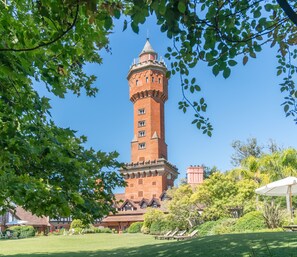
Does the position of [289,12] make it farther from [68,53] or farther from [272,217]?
[272,217]

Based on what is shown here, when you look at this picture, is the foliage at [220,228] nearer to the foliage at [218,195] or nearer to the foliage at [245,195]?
the foliage at [245,195]

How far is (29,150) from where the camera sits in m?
4.89

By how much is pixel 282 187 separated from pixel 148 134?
167ft

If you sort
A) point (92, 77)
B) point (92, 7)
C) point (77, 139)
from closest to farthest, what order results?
1. point (92, 7)
2. point (77, 139)
3. point (92, 77)

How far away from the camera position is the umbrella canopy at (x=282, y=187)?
55.3ft

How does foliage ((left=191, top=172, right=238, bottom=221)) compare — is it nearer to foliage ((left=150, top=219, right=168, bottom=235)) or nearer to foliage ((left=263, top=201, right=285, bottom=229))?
foliage ((left=150, top=219, right=168, bottom=235))

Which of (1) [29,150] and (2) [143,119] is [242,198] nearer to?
(1) [29,150]

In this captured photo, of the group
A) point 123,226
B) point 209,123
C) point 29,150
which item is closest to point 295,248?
point 209,123

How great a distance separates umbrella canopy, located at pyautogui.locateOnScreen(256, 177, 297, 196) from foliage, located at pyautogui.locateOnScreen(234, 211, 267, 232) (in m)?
1.40

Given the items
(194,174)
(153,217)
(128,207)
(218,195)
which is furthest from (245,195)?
(128,207)

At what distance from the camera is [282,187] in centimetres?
1788

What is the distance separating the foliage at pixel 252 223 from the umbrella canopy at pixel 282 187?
140 cm

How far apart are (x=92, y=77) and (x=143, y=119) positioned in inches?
2327

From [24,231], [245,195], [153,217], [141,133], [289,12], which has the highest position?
[141,133]
